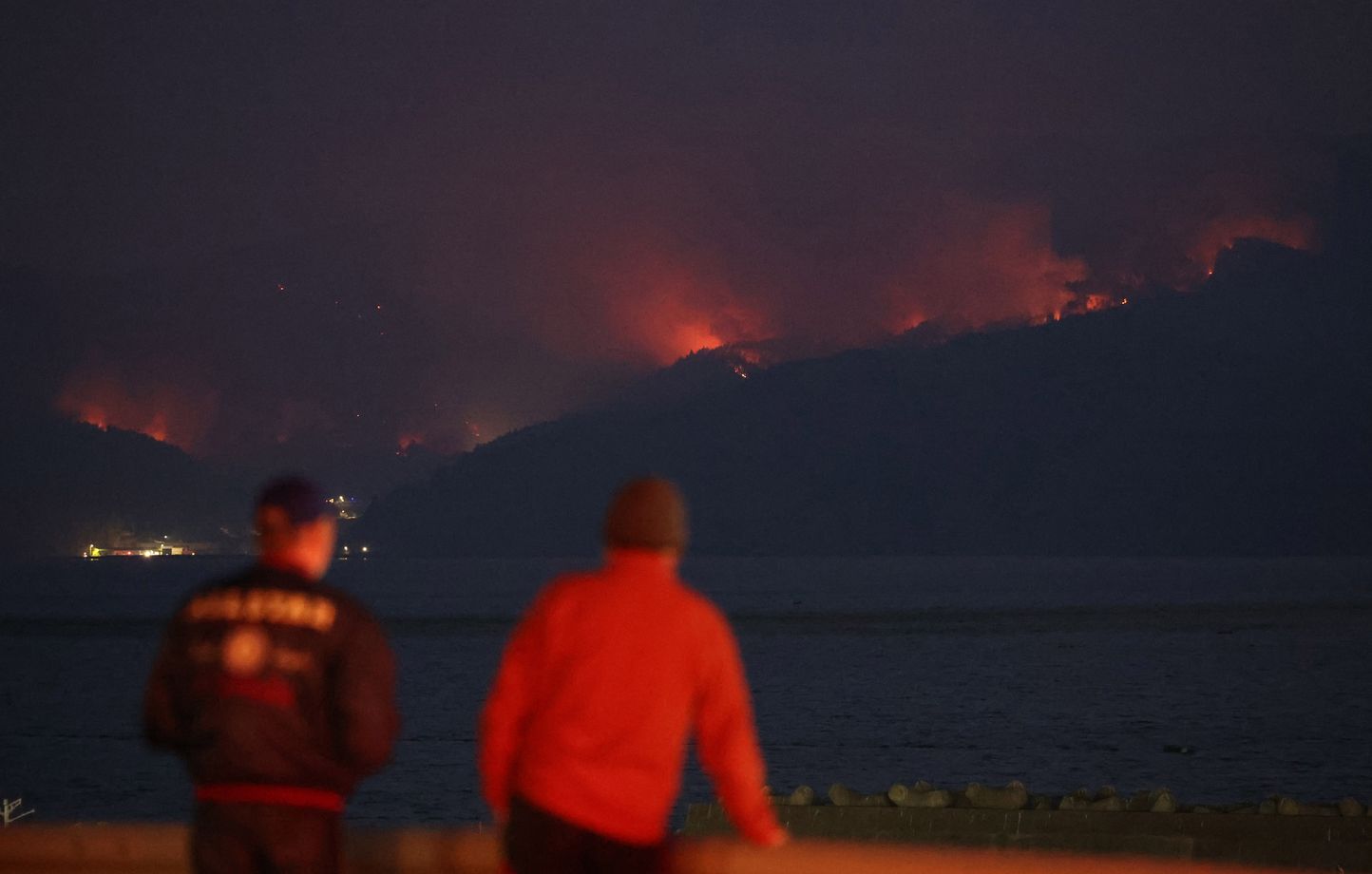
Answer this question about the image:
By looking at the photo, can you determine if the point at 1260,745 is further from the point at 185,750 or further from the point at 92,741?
the point at 185,750

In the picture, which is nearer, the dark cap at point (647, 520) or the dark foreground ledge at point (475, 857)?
the dark cap at point (647, 520)

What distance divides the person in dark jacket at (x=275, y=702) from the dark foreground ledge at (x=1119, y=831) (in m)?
9.00

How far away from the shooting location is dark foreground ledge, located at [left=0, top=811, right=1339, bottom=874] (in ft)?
14.3

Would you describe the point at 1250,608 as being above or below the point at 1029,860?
above

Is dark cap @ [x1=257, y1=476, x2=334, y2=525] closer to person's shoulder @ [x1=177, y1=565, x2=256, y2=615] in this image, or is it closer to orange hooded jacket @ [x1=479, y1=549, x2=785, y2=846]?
person's shoulder @ [x1=177, y1=565, x2=256, y2=615]

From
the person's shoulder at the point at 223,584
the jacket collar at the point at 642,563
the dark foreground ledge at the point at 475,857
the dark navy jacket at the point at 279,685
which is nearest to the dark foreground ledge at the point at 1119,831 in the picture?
the dark foreground ledge at the point at 475,857

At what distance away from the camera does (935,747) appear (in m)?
53.9

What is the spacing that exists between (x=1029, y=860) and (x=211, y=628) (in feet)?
7.42

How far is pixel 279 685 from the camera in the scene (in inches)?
152

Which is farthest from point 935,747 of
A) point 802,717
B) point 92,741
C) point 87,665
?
point 87,665

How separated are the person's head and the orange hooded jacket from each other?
2.03 feet

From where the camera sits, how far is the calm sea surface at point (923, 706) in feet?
152

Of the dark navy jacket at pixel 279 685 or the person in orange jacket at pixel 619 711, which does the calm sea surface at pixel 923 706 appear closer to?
the dark navy jacket at pixel 279 685

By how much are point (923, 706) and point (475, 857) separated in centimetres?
6544
